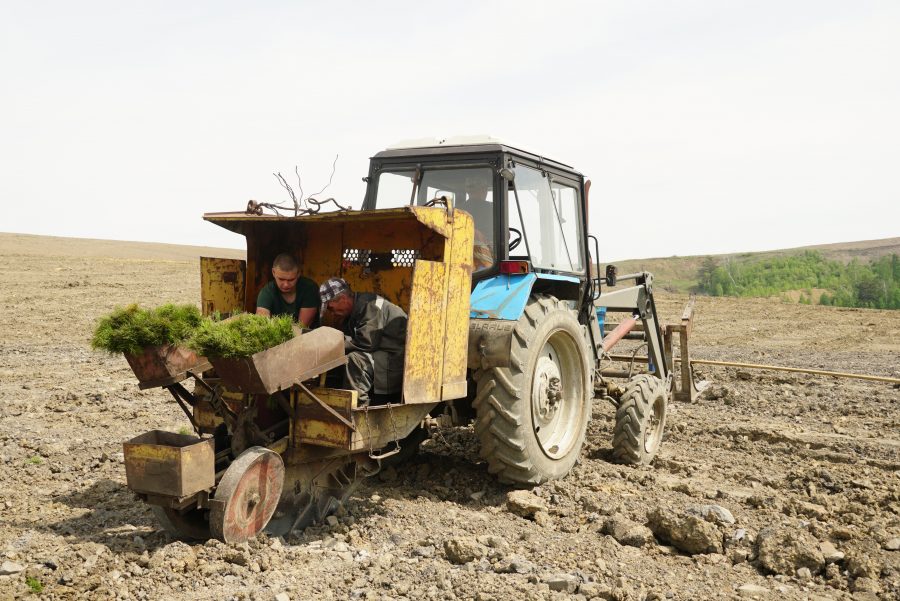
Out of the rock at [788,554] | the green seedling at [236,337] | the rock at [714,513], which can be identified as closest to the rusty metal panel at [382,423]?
the green seedling at [236,337]

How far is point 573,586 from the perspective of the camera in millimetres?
3828

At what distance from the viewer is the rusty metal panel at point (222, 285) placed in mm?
5668

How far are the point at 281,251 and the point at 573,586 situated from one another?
337 cm

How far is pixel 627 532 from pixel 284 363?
214 cm

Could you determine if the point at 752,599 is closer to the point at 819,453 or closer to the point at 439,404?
the point at 439,404

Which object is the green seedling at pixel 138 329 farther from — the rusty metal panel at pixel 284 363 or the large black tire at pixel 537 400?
the large black tire at pixel 537 400

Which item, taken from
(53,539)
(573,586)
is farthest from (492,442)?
(53,539)

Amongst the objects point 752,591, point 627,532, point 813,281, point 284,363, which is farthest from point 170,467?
point 813,281

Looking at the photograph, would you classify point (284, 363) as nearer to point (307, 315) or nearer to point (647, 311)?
point (307, 315)

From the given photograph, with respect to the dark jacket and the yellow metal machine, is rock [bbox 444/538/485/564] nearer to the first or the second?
the yellow metal machine

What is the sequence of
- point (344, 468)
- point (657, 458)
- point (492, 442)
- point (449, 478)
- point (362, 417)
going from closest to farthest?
1. point (362, 417)
2. point (344, 468)
3. point (492, 442)
4. point (449, 478)
5. point (657, 458)

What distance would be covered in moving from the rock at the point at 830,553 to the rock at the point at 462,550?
1.78m

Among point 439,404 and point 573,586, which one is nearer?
point 573,586

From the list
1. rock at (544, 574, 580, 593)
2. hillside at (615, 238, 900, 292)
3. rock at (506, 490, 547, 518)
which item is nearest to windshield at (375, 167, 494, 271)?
rock at (506, 490, 547, 518)
